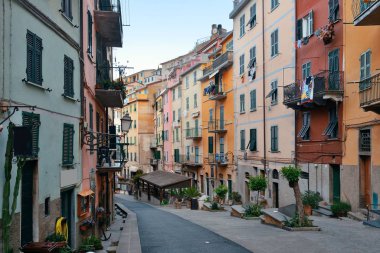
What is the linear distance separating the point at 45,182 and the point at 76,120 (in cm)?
403

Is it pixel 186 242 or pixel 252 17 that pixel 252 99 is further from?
pixel 186 242

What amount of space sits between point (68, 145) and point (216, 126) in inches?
1247

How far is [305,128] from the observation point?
1069 inches

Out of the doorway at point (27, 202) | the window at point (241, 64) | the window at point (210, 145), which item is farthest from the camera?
the window at point (210, 145)

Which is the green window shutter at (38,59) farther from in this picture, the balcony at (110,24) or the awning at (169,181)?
the awning at (169,181)

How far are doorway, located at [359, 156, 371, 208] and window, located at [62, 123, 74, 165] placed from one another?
1281cm

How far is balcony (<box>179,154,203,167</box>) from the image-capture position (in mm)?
52094

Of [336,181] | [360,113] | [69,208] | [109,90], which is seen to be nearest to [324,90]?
[360,113]

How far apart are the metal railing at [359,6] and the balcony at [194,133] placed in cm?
3257

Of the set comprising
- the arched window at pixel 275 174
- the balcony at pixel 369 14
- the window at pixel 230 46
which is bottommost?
the arched window at pixel 275 174

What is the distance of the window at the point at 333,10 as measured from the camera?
2319 centimetres

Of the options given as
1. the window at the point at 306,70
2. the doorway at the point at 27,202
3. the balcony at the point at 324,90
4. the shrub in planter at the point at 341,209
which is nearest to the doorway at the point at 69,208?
the doorway at the point at 27,202

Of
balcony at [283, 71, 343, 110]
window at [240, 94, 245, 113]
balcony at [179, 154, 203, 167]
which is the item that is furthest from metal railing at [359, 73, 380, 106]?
balcony at [179, 154, 203, 167]

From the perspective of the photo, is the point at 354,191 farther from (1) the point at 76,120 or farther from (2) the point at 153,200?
(2) the point at 153,200
